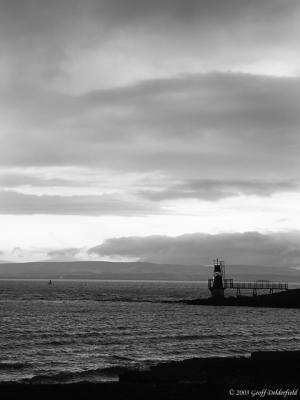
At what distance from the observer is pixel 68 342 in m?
57.1

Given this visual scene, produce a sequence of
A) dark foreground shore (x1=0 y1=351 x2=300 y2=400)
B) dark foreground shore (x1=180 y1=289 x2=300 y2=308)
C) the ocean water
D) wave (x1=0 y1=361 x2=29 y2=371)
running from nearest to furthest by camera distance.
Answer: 1. dark foreground shore (x1=0 y1=351 x2=300 y2=400)
2. wave (x1=0 y1=361 x2=29 y2=371)
3. the ocean water
4. dark foreground shore (x1=180 y1=289 x2=300 y2=308)

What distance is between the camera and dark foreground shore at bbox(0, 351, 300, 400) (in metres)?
29.8

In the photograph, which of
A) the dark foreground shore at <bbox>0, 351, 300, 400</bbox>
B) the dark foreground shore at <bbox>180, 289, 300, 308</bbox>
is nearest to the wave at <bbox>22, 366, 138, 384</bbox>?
the dark foreground shore at <bbox>0, 351, 300, 400</bbox>

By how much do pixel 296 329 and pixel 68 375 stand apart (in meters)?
39.1

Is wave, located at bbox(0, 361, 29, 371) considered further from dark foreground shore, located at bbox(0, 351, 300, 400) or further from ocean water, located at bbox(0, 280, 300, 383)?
dark foreground shore, located at bbox(0, 351, 300, 400)

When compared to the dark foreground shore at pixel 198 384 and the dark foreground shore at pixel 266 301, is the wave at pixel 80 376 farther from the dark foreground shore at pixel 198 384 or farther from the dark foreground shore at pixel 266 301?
the dark foreground shore at pixel 266 301

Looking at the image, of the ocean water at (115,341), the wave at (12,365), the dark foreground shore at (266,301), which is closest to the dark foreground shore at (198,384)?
the ocean water at (115,341)

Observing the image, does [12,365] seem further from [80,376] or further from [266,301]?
[266,301]

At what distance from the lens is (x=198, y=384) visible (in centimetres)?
3272

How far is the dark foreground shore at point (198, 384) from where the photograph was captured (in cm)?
2978

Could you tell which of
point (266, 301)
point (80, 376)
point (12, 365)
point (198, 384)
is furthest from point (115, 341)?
point (266, 301)

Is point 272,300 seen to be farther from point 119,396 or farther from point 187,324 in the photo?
point 119,396

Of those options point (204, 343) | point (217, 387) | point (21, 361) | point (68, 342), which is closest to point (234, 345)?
point (204, 343)

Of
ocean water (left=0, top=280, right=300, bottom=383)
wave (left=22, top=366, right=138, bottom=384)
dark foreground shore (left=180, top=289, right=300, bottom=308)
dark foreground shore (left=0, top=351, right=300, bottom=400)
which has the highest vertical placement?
dark foreground shore (left=180, top=289, right=300, bottom=308)
